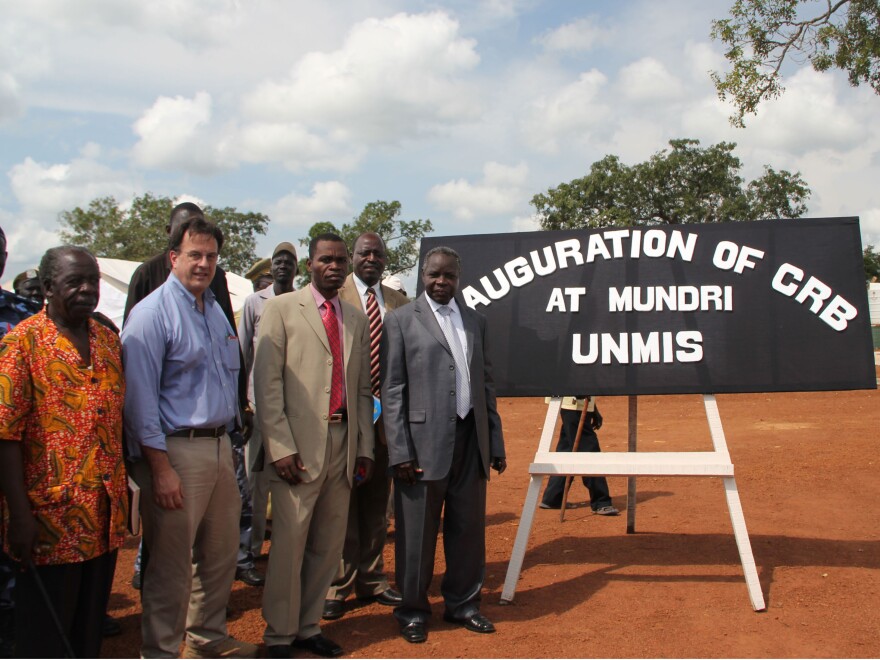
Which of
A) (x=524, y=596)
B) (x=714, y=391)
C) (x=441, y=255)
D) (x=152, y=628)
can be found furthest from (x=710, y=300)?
(x=152, y=628)

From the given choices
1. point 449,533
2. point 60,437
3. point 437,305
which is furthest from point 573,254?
point 60,437

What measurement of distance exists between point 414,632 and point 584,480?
3451 mm

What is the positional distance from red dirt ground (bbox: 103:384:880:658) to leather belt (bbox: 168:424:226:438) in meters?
1.37

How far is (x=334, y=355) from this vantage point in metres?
3.98

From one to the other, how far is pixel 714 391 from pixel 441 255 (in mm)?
1920

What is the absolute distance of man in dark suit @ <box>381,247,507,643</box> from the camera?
4113 mm

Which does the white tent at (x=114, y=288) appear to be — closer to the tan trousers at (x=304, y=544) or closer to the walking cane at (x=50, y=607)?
the tan trousers at (x=304, y=544)

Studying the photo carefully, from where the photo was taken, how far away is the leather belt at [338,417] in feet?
12.8

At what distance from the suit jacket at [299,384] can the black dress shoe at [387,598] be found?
111cm

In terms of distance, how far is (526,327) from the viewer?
16.4ft

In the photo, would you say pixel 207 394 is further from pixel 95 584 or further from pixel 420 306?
pixel 420 306

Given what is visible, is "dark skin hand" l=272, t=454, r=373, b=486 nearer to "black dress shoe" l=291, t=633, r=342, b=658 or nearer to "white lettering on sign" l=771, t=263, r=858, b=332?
"black dress shoe" l=291, t=633, r=342, b=658

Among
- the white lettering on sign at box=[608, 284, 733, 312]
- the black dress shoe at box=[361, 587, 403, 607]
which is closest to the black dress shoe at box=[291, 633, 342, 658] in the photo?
the black dress shoe at box=[361, 587, 403, 607]

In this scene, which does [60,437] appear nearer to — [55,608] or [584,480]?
[55,608]
